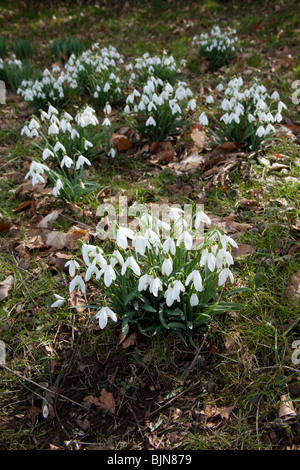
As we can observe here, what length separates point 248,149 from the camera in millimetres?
2945

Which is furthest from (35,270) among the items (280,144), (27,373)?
(280,144)

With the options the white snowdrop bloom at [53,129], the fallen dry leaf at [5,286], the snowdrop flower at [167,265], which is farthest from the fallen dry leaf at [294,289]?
the white snowdrop bloom at [53,129]

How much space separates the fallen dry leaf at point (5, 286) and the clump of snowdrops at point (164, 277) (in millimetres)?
507

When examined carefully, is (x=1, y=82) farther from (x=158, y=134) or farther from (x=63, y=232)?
(x=63, y=232)

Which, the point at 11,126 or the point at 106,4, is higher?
the point at 106,4

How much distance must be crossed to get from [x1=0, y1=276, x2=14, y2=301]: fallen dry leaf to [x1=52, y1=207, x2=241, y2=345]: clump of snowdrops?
51 centimetres

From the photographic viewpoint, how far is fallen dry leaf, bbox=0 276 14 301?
84.3 inches

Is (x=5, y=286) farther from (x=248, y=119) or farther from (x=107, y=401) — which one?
(x=248, y=119)

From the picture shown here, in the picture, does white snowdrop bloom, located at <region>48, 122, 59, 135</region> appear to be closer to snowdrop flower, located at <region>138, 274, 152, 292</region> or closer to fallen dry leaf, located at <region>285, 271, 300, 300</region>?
snowdrop flower, located at <region>138, 274, 152, 292</region>

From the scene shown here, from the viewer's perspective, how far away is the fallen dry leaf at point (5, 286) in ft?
7.03

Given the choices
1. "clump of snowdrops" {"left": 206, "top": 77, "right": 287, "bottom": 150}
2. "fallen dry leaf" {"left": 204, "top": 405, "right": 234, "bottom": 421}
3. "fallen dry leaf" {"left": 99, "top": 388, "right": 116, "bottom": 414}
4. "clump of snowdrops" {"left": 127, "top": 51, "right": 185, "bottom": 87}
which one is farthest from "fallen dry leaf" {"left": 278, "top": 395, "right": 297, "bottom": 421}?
"clump of snowdrops" {"left": 127, "top": 51, "right": 185, "bottom": 87}

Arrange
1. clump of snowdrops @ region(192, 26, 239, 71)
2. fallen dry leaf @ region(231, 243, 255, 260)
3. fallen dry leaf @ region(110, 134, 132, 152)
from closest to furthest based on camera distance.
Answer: fallen dry leaf @ region(231, 243, 255, 260), fallen dry leaf @ region(110, 134, 132, 152), clump of snowdrops @ region(192, 26, 239, 71)

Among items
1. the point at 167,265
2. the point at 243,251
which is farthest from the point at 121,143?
the point at 167,265

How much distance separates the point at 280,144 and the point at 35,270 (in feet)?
7.30
